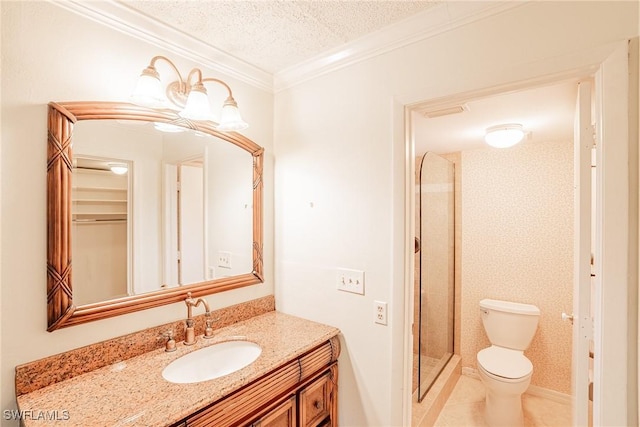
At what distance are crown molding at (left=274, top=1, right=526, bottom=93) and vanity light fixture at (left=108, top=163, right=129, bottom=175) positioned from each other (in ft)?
3.41

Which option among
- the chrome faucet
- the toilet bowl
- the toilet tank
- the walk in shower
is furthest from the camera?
the toilet tank

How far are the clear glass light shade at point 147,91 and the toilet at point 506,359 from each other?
8.94 feet

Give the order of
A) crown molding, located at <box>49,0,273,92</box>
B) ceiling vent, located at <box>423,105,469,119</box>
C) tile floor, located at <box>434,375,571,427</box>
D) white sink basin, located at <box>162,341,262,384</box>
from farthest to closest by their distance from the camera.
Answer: tile floor, located at <box>434,375,571,427</box> → ceiling vent, located at <box>423,105,469,119</box> → white sink basin, located at <box>162,341,262,384</box> → crown molding, located at <box>49,0,273,92</box>

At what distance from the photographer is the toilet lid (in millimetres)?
2178

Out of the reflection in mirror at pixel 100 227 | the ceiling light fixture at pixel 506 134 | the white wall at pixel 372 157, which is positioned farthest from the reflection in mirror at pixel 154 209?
the ceiling light fixture at pixel 506 134

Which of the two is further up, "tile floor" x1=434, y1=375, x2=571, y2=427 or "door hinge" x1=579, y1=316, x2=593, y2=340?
"door hinge" x1=579, y1=316, x2=593, y2=340

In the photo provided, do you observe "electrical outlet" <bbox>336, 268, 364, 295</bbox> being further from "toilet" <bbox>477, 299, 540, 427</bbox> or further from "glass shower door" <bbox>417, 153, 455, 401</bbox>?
"toilet" <bbox>477, 299, 540, 427</bbox>

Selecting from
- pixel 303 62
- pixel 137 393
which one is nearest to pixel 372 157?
pixel 303 62

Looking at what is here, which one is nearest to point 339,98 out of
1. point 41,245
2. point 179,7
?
point 179,7

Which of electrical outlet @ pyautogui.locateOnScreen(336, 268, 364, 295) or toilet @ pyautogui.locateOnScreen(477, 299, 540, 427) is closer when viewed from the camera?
electrical outlet @ pyautogui.locateOnScreen(336, 268, 364, 295)

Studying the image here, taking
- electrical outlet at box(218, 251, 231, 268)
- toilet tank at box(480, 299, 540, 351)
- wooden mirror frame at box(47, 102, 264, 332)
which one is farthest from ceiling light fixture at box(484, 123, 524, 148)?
wooden mirror frame at box(47, 102, 264, 332)

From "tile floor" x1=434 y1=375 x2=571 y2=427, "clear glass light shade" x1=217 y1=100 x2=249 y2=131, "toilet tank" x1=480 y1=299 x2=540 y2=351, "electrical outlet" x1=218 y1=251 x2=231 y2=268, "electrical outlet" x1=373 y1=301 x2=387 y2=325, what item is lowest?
"tile floor" x1=434 y1=375 x2=571 y2=427

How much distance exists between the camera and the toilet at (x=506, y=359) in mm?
2148

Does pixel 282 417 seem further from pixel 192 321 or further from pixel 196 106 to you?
pixel 196 106
